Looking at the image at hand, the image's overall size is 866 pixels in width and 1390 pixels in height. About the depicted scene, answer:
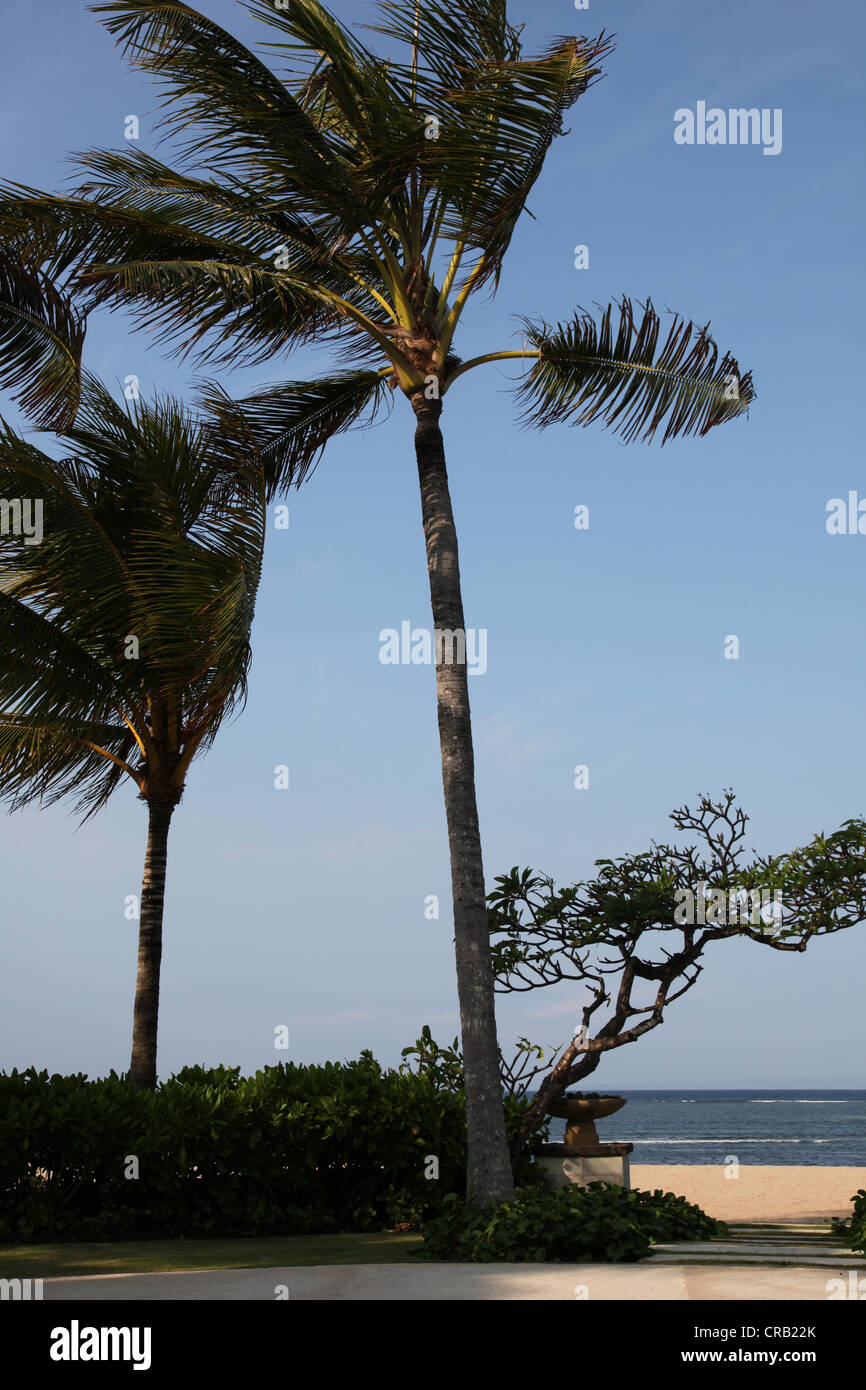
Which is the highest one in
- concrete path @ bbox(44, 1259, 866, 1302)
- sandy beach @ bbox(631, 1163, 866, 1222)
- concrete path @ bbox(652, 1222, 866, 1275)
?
concrete path @ bbox(44, 1259, 866, 1302)

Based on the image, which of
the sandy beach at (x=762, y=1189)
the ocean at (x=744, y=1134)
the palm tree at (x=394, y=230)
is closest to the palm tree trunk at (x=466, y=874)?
the palm tree at (x=394, y=230)

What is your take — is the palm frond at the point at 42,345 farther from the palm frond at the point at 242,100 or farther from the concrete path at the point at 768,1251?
the concrete path at the point at 768,1251

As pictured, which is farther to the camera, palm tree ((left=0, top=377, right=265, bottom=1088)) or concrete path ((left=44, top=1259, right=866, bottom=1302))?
palm tree ((left=0, top=377, right=265, bottom=1088))

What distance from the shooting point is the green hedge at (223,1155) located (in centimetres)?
945

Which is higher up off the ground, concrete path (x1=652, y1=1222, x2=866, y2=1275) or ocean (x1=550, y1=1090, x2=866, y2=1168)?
concrete path (x1=652, y1=1222, x2=866, y2=1275)

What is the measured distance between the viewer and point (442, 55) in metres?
10.1

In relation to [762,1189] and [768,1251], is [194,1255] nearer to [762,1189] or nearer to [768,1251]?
[768,1251]

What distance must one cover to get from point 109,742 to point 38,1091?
422 cm

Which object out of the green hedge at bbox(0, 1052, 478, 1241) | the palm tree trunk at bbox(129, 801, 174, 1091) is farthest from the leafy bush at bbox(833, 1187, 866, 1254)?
the palm tree trunk at bbox(129, 801, 174, 1091)

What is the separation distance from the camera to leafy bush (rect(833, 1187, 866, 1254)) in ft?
26.0

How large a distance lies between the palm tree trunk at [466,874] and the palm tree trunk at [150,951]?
379 centimetres

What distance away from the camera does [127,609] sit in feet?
39.0

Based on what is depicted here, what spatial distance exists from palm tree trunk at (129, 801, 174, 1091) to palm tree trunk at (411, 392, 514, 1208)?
3.79m

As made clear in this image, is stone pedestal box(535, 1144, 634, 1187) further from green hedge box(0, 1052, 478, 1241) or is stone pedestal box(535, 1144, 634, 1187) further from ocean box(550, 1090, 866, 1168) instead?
ocean box(550, 1090, 866, 1168)
